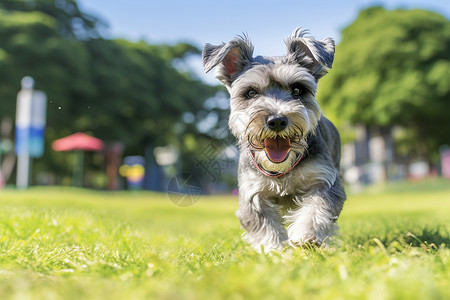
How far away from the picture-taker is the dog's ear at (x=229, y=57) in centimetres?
484

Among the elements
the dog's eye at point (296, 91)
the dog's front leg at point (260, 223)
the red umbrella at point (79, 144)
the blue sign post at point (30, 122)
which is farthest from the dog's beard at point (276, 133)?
the red umbrella at point (79, 144)

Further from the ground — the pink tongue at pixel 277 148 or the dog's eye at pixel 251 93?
the dog's eye at pixel 251 93

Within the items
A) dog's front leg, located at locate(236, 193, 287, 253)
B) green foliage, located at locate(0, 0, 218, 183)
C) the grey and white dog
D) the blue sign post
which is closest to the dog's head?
the grey and white dog

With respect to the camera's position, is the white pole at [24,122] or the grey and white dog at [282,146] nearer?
the grey and white dog at [282,146]

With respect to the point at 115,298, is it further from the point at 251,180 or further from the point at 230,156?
the point at 230,156

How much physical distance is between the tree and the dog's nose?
3257cm

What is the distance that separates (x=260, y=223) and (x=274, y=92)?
4.36 ft

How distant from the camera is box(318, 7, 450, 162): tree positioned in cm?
3459

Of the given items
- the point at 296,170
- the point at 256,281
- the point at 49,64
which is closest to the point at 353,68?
the point at 49,64

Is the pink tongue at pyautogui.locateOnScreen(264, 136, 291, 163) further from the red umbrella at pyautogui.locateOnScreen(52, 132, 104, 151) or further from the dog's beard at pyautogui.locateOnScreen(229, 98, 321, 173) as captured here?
the red umbrella at pyautogui.locateOnScreen(52, 132, 104, 151)

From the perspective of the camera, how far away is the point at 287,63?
15.9 ft

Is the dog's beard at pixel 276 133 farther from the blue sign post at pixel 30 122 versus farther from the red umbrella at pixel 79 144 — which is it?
the red umbrella at pixel 79 144

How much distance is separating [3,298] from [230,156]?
540 cm

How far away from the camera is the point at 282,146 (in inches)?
175
